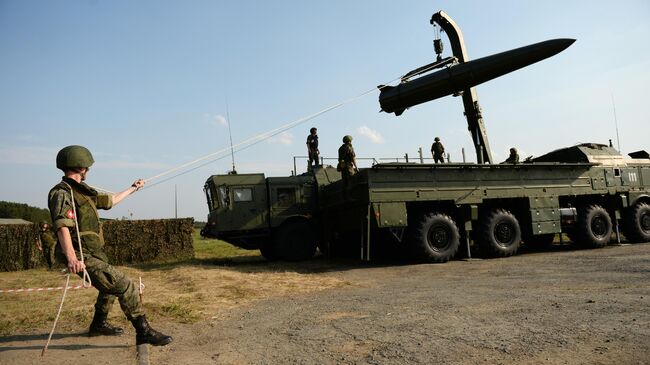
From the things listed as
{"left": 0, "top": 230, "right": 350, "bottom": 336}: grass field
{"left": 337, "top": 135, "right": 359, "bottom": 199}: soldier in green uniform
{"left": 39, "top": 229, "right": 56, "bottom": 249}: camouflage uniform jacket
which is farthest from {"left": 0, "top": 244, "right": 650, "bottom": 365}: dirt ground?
{"left": 337, "top": 135, "right": 359, "bottom": 199}: soldier in green uniform

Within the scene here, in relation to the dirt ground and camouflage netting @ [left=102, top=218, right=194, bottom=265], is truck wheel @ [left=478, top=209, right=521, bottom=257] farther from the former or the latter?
camouflage netting @ [left=102, top=218, right=194, bottom=265]

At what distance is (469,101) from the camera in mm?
13492

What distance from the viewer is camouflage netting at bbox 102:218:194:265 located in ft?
53.4

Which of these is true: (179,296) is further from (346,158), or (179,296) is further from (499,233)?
(499,233)

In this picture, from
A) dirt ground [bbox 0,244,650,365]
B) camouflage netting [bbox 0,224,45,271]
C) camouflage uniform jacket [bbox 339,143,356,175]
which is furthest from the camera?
camouflage netting [bbox 0,224,45,271]

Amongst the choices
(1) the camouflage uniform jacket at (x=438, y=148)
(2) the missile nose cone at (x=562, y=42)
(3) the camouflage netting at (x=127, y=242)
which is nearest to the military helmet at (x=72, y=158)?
(2) the missile nose cone at (x=562, y=42)

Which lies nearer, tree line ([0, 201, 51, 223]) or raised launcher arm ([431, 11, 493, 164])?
raised launcher arm ([431, 11, 493, 164])

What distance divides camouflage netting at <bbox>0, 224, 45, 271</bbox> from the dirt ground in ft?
42.5

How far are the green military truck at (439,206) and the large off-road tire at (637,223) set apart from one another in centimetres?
3

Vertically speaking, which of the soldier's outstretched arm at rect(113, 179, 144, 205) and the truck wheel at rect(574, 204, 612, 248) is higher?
the soldier's outstretched arm at rect(113, 179, 144, 205)

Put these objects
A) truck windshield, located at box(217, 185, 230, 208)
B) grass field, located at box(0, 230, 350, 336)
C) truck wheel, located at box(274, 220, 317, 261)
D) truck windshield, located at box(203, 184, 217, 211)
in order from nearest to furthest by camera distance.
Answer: grass field, located at box(0, 230, 350, 336), truck wheel, located at box(274, 220, 317, 261), truck windshield, located at box(217, 185, 230, 208), truck windshield, located at box(203, 184, 217, 211)

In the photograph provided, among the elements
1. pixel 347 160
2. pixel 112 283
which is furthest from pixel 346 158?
pixel 112 283

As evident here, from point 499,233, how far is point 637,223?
16.3ft

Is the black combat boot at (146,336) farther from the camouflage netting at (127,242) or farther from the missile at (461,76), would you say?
the camouflage netting at (127,242)
